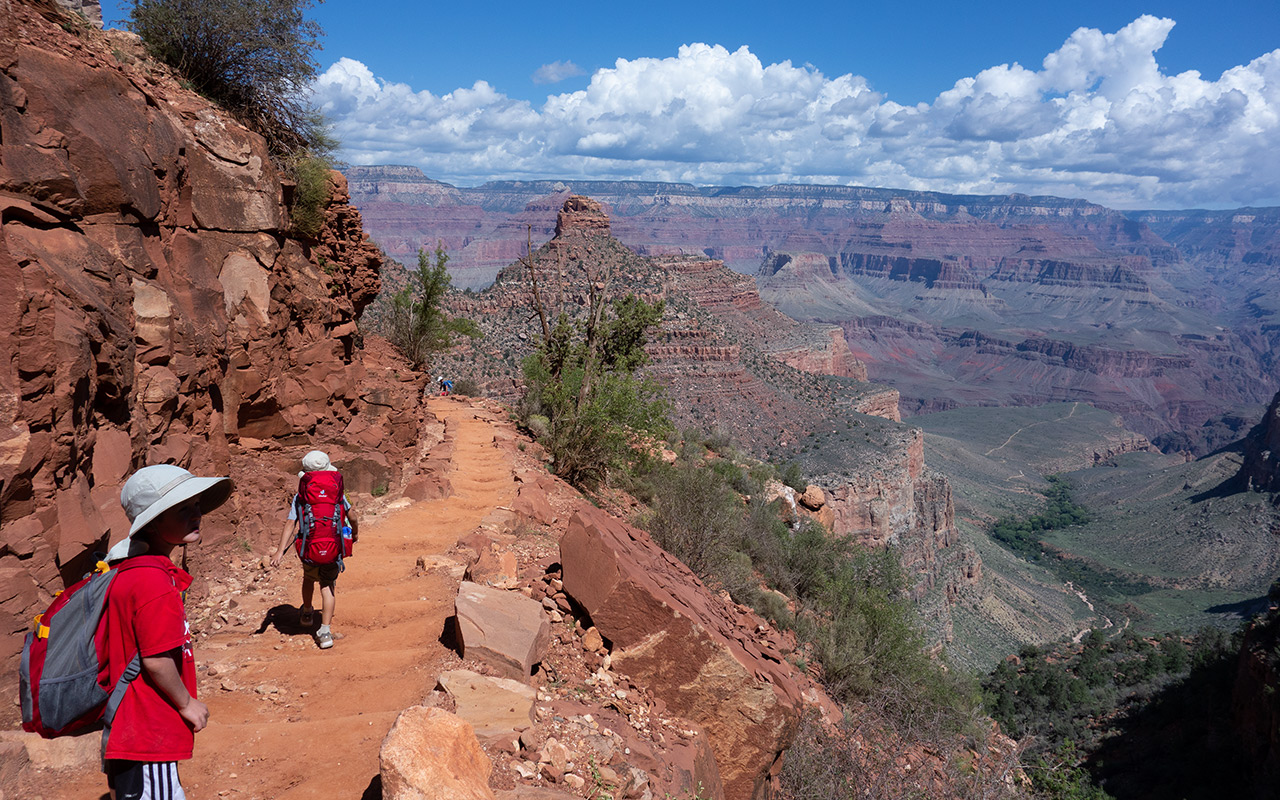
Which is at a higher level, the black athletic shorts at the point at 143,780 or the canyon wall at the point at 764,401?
the black athletic shorts at the point at 143,780

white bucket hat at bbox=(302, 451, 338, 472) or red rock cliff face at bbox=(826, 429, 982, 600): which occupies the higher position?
white bucket hat at bbox=(302, 451, 338, 472)

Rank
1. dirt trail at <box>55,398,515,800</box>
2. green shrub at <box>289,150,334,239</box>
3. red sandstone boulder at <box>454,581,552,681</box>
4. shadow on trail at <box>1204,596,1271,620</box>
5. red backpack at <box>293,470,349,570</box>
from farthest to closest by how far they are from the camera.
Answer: shadow on trail at <box>1204,596,1271,620</box>, green shrub at <box>289,150,334,239</box>, red backpack at <box>293,470,349,570</box>, red sandstone boulder at <box>454,581,552,681</box>, dirt trail at <box>55,398,515,800</box>

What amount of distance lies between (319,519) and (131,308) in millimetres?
2733

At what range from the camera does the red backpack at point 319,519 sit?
6.62 meters

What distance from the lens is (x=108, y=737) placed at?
3.27 metres

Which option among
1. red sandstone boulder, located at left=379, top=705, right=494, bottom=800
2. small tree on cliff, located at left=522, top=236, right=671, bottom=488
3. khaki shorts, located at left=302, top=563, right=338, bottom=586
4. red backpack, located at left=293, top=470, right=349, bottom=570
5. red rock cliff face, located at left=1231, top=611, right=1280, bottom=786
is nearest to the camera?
red sandstone boulder, located at left=379, top=705, right=494, bottom=800

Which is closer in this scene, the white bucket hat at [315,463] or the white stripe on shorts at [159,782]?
the white stripe on shorts at [159,782]

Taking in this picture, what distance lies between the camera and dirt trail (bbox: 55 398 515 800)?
15.3 feet

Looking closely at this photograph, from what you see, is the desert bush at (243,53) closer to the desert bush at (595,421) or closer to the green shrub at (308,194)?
the green shrub at (308,194)

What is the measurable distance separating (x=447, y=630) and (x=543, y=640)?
1138 mm

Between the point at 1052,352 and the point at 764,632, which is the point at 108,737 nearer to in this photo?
the point at 764,632

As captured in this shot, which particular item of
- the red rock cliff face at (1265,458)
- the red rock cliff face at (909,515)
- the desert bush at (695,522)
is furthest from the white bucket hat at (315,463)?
the red rock cliff face at (1265,458)

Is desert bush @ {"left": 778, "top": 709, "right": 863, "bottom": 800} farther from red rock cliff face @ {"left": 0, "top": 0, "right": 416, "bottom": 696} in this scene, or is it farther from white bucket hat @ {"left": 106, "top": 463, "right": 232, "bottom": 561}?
red rock cliff face @ {"left": 0, "top": 0, "right": 416, "bottom": 696}

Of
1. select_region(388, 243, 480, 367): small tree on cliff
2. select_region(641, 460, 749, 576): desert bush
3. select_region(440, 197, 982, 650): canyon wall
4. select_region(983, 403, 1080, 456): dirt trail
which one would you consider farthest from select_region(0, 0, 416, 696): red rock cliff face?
select_region(983, 403, 1080, 456): dirt trail
